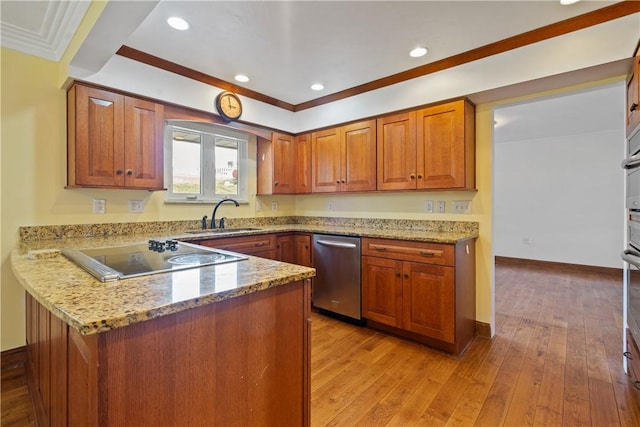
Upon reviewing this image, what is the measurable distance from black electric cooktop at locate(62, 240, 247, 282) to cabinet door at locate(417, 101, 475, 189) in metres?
1.94

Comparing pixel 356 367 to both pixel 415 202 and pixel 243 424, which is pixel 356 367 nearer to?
pixel 243 424

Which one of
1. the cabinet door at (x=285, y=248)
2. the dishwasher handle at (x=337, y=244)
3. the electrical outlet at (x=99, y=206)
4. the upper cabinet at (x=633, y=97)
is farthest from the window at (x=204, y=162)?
the upper cabinet at (x=633, y=97)

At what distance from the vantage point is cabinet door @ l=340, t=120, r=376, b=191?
3111 mm

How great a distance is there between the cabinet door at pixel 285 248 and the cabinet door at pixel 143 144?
1284 millimetres

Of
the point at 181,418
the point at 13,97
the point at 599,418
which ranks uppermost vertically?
the point at 13,97

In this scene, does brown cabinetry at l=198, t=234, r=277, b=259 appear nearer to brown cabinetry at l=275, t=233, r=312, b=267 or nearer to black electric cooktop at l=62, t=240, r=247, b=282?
brown cabinetry at l=275, t=233, r=312, b=267

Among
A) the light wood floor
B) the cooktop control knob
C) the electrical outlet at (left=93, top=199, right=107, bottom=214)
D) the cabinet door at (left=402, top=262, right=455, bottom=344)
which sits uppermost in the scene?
the electrical outlet at (left=93, top=199, right=107, bottom=214)

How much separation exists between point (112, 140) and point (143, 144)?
216 mm

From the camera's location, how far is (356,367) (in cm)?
218

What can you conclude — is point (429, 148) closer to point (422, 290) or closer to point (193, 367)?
point (422, 290)

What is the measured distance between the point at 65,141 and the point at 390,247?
2744mm

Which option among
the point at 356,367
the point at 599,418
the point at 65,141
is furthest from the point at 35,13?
the point at 599,418

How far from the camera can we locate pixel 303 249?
3.34 metres

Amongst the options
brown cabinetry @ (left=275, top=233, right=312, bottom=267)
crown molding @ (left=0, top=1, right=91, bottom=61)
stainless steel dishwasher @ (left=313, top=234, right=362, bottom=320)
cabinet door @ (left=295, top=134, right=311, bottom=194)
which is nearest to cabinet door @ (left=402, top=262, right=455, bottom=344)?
stainless steel dishwasher @ (left=313, top=234, right=362, bottom=320)
